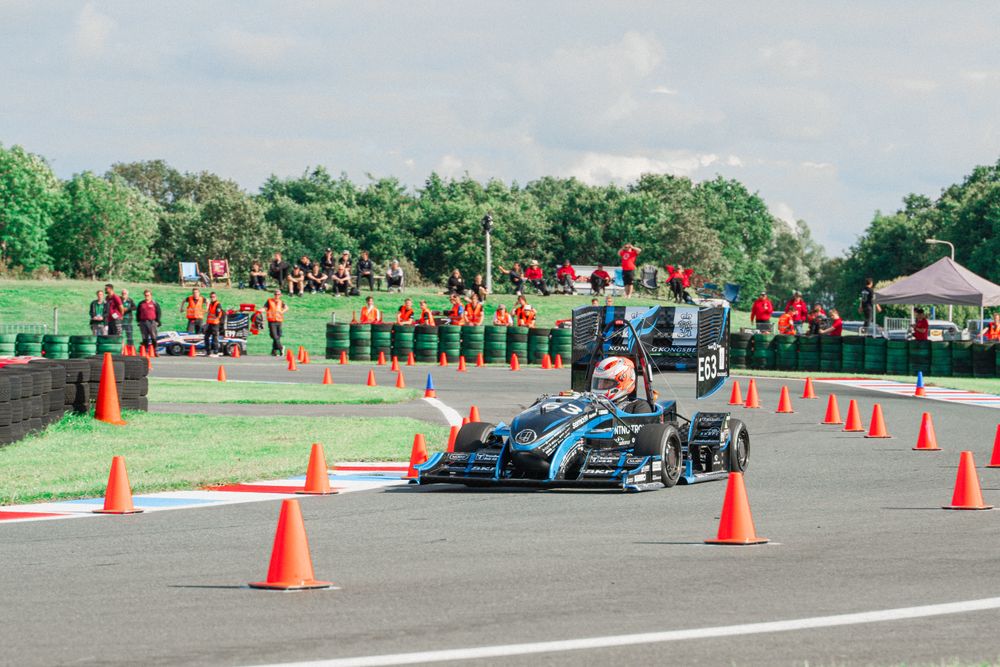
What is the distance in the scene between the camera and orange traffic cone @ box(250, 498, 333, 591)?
7875mm

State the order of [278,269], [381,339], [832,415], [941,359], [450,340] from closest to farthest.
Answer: [832,415]
[941,359]
[450,340]
[381,339]
[278,269]

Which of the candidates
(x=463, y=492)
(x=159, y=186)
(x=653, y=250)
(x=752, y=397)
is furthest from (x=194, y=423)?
(x=159, y=186)

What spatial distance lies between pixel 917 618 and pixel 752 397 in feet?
60.6

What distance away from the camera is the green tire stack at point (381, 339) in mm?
39281

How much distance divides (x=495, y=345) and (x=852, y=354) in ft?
30.9

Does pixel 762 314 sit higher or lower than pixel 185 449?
higher

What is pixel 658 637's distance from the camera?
6.52 meters

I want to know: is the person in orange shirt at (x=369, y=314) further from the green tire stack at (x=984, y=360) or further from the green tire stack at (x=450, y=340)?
the green tire stack at (x=984, y=360)

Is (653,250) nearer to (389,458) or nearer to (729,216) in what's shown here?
(729,216)

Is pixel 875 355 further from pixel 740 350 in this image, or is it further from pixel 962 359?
pixel 740 350

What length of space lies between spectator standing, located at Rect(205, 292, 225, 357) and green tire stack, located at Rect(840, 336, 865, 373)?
55.1 feet

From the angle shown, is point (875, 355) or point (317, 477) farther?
point (875, 355)

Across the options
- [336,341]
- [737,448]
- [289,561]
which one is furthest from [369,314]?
[289,561]

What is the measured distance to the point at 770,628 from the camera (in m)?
6.73
